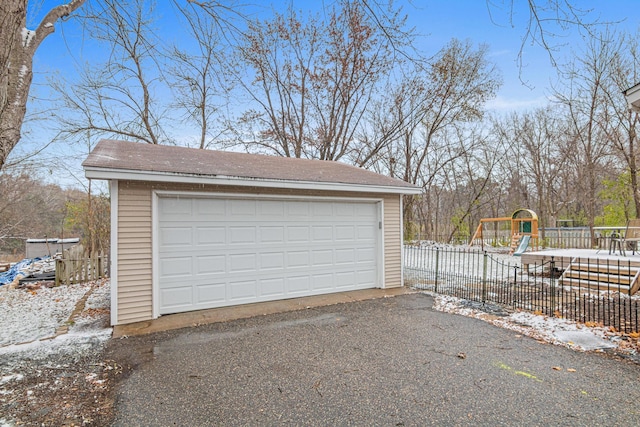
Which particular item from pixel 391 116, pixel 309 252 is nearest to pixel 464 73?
pixel 391 116

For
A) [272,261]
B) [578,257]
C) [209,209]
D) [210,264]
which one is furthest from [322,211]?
[578,257]

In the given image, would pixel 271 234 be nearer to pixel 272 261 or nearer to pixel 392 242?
pixel 272 261

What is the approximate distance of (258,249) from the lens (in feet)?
20.1

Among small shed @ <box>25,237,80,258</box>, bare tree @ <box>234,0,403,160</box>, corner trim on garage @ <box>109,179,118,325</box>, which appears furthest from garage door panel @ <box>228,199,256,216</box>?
small shed @ <box>25,237,80,258</box>

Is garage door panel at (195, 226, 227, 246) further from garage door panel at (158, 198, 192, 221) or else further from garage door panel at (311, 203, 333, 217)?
garage door panel at (311, 203, 333, 217)

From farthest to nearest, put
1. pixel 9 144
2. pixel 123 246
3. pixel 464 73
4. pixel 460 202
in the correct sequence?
pixel 460 202, pixel 464 73, pixel 123 246, pixel 9 144

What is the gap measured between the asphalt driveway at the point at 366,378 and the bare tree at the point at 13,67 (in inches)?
94.6

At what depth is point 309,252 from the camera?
262 inches

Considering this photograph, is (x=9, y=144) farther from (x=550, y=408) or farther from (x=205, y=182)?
(x=550, y=408)

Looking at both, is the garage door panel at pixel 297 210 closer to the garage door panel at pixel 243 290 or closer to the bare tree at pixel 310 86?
the garage door panel at pixel 243 290

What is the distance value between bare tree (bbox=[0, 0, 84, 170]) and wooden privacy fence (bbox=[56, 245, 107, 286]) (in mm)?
7378

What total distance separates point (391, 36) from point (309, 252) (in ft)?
14.1

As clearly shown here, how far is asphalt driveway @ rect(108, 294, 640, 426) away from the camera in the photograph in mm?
2623

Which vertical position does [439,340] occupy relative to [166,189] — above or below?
below
